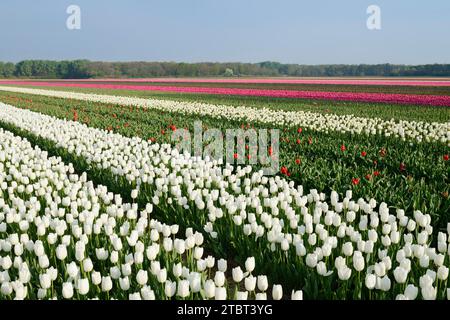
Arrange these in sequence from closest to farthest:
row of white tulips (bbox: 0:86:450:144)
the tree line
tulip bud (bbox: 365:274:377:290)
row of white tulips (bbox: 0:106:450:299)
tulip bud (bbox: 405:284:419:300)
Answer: tulip bud (bbox: 405:284:419:300) < tulip bud (bbox: 365:274:377:290) < row of white tulips (bbox: 0:106:450:299) < row of white tulips (bbox: 0:86:450:144) < the tree line

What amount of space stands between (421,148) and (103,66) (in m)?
99.2

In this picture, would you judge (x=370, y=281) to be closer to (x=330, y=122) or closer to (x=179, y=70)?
(x=330, y=122)

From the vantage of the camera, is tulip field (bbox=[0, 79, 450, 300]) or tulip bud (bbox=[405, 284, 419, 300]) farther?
tulip field (bbox=[0, 79, 450, 300])

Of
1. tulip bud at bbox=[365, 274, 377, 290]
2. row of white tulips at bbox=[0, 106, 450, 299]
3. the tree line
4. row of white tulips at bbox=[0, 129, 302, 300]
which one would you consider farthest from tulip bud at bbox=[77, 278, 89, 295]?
the tree line

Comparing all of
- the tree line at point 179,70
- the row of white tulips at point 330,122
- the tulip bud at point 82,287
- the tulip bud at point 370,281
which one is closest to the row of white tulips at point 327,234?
the tulip bud at point 370,281

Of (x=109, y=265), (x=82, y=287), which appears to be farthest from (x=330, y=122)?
(x=82, y=287)

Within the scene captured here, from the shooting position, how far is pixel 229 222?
5738mm

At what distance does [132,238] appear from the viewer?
14.8ft

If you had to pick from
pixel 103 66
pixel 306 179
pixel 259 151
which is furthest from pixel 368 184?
pixel 103 66

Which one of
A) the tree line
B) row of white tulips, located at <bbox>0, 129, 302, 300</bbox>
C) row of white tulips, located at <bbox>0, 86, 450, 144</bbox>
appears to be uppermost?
the tree line

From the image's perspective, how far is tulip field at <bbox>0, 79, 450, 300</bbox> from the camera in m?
3.75

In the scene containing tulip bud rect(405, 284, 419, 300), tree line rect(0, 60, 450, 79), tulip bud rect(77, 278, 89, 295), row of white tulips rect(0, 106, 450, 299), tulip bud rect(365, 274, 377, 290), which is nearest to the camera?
tulip bud rect(405, 284, 419, 300)

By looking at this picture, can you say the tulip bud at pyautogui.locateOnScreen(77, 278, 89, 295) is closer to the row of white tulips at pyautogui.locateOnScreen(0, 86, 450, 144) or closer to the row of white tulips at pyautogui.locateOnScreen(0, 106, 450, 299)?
the row of white tulips at pyautogui.locateOnScreen(0, 106, 450, 299)
